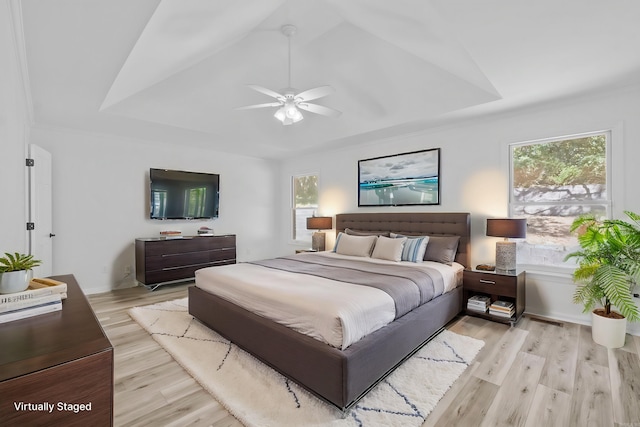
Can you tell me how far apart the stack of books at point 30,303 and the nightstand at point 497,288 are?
384 cm

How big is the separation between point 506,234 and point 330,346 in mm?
2666

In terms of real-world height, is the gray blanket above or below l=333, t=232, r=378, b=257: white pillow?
below

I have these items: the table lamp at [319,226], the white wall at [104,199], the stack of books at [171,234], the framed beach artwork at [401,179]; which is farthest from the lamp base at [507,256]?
the white wall at [104,199]

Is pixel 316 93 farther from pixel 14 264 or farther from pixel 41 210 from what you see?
pixel 41 210

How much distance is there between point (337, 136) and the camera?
4953 millimetres

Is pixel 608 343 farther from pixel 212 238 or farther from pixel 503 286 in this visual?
pixel 212 238

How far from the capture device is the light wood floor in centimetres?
183

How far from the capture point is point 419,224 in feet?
14.7

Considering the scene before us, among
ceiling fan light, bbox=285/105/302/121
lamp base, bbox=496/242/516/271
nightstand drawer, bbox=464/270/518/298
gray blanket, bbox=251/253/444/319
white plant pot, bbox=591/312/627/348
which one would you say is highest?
ceiling fan light, bbox=285/105/302/121

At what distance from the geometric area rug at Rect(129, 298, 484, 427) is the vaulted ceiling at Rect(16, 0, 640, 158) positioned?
2446 mm

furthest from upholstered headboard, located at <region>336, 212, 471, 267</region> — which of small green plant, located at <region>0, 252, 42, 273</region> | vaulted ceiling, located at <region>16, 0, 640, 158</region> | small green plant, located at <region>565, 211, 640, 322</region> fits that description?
small green plant, located at <region>0, 252, 42, 273</region>

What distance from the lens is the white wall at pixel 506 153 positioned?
3.07 m

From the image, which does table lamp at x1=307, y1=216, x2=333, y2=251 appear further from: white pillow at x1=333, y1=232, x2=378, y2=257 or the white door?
the white door

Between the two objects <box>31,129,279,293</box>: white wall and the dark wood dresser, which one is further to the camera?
the dark wood dresser
